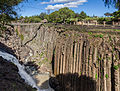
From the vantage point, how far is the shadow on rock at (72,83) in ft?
31.3

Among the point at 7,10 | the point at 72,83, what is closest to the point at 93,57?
the point at 72,83

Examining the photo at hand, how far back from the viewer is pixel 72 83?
37.0ft

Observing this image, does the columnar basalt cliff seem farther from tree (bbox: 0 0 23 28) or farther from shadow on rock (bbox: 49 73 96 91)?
tree (bbox: 0 0 23 28)

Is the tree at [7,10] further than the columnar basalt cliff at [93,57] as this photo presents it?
No

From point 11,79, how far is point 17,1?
4699 millimetres

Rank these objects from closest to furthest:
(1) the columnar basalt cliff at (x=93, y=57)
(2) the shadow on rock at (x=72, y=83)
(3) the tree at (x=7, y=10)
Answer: (3) the tree at (x=7, y=10) < (1) the columnar basalt cliff at (x=93, y=57) < (2) the shadow on rock at (x=72, y=83)

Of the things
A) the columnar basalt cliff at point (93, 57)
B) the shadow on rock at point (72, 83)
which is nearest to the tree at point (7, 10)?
the columnar basalt cliff at point (93, 57)

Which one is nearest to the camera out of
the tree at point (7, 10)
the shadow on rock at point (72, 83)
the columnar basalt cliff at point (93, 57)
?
the tree at point (7, 10)

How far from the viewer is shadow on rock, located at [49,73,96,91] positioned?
9555 millimetres

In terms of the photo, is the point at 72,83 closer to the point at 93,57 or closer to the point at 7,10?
the point at 93,57

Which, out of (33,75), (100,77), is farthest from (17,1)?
(33,75)

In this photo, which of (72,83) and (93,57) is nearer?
(93,57)

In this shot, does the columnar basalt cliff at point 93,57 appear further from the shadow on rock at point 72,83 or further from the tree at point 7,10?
the tree at point 7,10

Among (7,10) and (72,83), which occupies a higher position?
(7,10)
